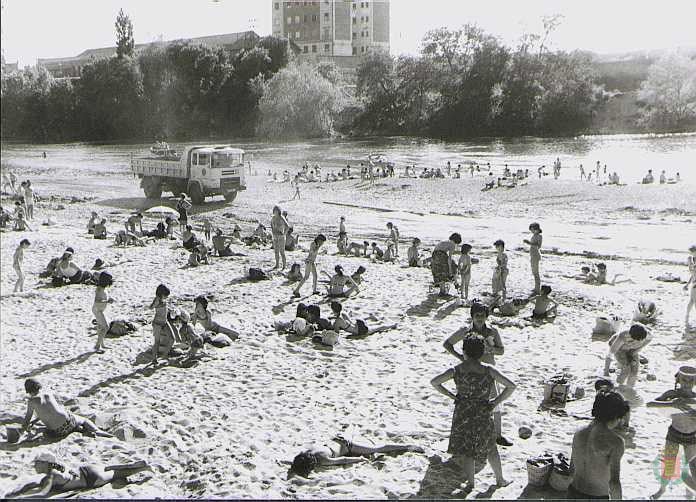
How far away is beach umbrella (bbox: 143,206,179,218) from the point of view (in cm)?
1734

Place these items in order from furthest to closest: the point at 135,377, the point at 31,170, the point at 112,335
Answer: the point at 31,170 < the point at 112,335 < the point at 135,377

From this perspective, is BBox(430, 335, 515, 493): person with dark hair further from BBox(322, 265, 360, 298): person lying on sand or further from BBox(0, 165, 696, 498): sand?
BBox(322, 265, 360, 298): person lying on sand

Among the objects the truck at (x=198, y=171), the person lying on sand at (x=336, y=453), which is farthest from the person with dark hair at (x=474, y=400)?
the truck at (x=198, y=171)

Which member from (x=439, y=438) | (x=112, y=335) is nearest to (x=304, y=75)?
(x=112, y=335)

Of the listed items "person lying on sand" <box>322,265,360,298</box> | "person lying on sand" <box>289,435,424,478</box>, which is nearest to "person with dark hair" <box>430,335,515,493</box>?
"person lying on sand" <box>289,435,424,478</box>

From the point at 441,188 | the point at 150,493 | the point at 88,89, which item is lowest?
the point at 150,493

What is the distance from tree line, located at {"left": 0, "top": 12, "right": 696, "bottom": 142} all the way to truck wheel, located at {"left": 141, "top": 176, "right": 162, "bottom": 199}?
3767 millimetres

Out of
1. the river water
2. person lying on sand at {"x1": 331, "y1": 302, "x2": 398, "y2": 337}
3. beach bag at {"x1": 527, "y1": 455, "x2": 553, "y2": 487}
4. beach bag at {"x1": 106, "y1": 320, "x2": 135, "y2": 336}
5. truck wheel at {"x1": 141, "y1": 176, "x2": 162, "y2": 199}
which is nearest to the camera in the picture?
beach bag at {"x1": 527, "y1": 455, "x2": 553, "y2": 487}

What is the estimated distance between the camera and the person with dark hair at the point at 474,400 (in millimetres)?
3762

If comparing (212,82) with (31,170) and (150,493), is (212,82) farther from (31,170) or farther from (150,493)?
(150,493)

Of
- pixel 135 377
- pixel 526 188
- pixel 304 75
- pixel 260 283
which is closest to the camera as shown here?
pixel 135 377

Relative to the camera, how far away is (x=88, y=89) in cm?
1148

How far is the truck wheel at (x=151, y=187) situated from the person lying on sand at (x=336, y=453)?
1592cm

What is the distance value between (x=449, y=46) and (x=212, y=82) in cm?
475
